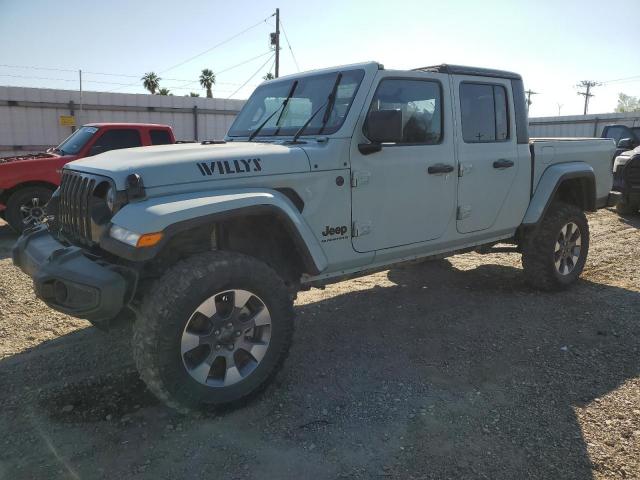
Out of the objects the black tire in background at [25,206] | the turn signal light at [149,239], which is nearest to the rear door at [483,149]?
the turn signal light at [149,239]

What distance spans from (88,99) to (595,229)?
46.9 feet

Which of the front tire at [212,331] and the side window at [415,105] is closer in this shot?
the front tire at [212,331]

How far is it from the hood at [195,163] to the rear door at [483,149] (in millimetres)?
1624

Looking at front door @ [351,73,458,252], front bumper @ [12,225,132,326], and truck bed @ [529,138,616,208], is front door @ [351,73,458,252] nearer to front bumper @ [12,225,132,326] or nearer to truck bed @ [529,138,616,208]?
truck bed @ [529,138,616,208]

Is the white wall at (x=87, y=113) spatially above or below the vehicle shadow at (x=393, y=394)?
above

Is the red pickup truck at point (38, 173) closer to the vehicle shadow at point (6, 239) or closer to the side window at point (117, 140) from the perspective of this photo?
the side window at point (117, 140)

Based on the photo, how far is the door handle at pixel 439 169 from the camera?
3.89m

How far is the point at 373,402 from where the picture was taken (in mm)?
3107

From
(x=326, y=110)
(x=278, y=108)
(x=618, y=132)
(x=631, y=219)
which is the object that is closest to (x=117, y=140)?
(x=278, y=108)

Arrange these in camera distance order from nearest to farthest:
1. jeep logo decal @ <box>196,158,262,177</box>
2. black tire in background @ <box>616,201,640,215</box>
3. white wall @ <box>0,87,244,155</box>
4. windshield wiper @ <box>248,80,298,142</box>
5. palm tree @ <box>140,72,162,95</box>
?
1. jeep logo decal @ <box>196,158,262,177</box>
2. windshield wiper @ <box>248,80,298,142</box>
3. black tire in background @ <box>616,201,640,215</box>
4. white wall @ <box>0,87,244,155</box>
5. palm tree @ <box>140,72,162,95</box>

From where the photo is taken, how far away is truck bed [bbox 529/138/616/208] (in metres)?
4.86

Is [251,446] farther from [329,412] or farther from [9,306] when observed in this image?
[9,306]

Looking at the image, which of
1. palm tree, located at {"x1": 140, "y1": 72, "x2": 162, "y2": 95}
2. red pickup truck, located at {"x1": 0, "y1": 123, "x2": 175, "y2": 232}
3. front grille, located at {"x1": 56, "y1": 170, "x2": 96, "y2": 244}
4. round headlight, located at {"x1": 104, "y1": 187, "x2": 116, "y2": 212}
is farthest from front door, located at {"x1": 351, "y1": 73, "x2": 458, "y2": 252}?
palm tree, located at {"x1": 140, "y1": 72, "x2": 162, "y2": 95}

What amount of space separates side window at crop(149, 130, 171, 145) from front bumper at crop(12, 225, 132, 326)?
6.39 m
